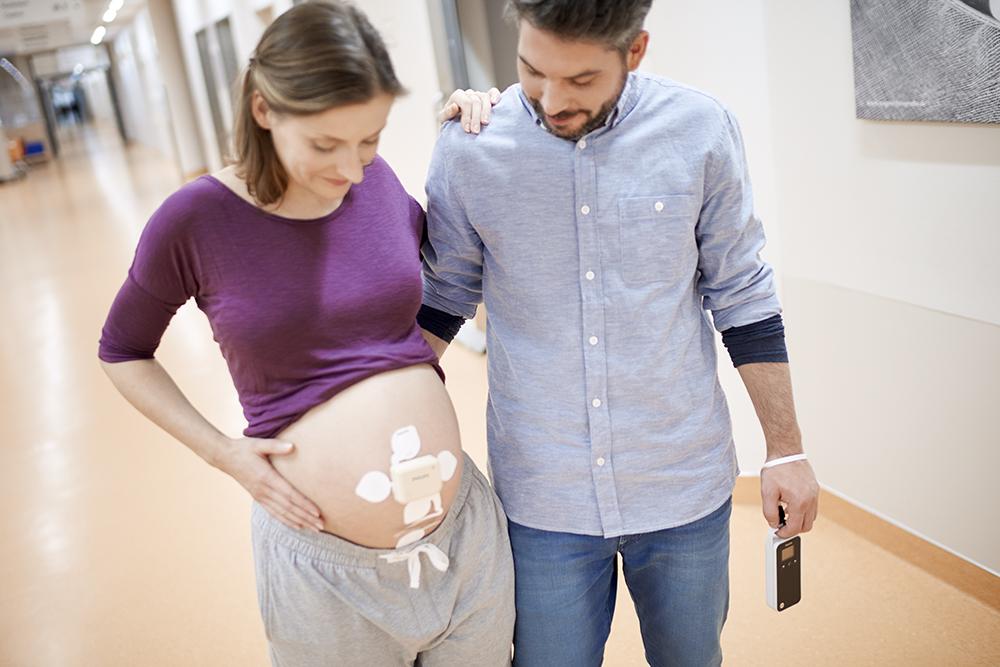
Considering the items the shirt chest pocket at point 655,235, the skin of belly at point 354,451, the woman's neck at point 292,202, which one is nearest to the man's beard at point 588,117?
the shirt chest pocket at point 655,235

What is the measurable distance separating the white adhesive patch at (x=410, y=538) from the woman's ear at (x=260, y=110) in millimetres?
610

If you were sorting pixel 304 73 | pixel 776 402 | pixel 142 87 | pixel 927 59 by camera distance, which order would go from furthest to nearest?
pixel 142 87 → pixel 927 59 → pixel 776 402 → pixel 304 73

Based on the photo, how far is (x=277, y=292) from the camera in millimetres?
1263

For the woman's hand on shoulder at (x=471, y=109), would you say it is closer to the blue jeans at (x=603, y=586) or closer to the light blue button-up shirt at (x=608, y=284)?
the light blue button-up shirt at (x=608, y=284)

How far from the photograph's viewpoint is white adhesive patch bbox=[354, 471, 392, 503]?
51.4 inches

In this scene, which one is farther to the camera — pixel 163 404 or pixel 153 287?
pixel 163 404

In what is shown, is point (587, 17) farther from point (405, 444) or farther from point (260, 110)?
point (405, 444)

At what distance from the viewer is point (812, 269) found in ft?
9.18

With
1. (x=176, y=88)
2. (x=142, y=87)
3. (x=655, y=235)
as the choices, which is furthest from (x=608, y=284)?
(x=142, y=87)

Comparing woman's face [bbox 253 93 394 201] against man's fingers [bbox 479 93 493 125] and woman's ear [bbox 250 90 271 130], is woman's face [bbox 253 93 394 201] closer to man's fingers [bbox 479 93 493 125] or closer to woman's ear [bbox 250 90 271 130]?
woman's ear [bbox 250 90 271 130]

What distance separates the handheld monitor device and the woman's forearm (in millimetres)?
929

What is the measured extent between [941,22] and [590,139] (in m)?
1.24

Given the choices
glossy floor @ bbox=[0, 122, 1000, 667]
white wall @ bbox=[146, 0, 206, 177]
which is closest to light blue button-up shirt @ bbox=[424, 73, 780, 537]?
glossy floor @ bbox=[0, 122, 1000, 667]

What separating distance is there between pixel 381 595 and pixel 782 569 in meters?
0.71
